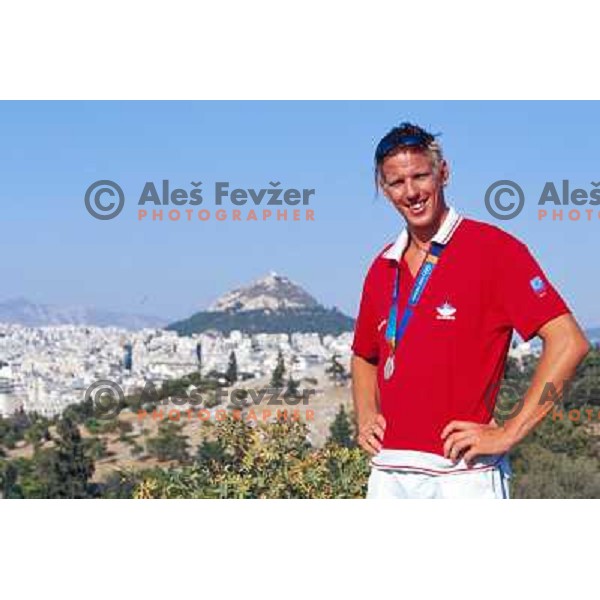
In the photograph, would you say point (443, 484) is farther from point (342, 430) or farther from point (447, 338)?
point (342, 430)

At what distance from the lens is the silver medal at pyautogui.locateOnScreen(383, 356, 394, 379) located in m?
3.21

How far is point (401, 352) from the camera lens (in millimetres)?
3170

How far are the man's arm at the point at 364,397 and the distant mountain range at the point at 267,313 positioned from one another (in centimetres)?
273

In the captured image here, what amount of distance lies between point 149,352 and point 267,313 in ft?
2.67

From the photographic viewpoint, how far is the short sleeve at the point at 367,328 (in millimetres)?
3377

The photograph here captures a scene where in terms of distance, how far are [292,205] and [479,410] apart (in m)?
2.69

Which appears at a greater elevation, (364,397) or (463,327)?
(463,327)

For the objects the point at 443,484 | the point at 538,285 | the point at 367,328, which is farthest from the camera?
the point at 367,328

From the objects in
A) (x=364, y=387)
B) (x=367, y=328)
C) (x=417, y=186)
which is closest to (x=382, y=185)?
(x=417, y=186)

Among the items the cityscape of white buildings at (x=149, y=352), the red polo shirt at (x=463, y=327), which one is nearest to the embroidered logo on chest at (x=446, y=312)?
the red polo shirt at (x=463, y=327)

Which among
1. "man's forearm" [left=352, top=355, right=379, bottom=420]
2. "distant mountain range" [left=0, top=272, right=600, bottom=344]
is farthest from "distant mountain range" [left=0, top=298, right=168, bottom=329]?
"man's forearm" [left=352, top=355, right=379, bottom=420]

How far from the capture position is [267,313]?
6.86 meters

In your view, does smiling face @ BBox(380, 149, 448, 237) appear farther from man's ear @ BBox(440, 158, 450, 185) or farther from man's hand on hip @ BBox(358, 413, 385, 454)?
man's hand on hip @ BBox(358, 413, 385, 454)
